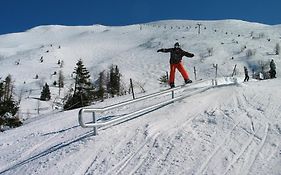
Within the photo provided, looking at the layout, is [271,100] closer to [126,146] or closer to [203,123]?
[203,123]

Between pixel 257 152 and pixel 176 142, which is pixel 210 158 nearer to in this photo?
pixel 257 152

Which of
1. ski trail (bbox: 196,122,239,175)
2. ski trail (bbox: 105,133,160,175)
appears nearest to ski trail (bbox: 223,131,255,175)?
ski trail (bbox: 196,122,239,175)

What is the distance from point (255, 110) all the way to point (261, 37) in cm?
14431

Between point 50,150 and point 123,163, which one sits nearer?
point 123,163

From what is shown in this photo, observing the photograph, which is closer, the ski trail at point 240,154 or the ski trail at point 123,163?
the ski trail at point 240,154

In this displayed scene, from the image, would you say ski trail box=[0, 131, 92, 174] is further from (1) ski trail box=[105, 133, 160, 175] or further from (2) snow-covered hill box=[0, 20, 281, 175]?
(1) ski trail box=[105, 133, 160, 175]

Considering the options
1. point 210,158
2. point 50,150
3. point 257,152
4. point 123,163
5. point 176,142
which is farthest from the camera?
point 50,150

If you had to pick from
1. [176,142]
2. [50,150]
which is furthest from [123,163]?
[50,150]

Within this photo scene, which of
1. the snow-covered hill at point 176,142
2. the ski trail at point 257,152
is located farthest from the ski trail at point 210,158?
the ski trail at point 257,152

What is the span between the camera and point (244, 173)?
760 cm

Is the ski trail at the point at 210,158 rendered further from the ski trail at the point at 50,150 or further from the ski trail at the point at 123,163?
the ski trail at the point at 50,150

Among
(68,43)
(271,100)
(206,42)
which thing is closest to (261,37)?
(206,42)

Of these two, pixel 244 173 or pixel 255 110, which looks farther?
pixel 255 110

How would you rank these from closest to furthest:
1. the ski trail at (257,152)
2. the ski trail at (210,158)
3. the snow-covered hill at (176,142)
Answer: the ski trail at (257,152), the ski trail at (210,158), the snow-covered hill at (176,142)
